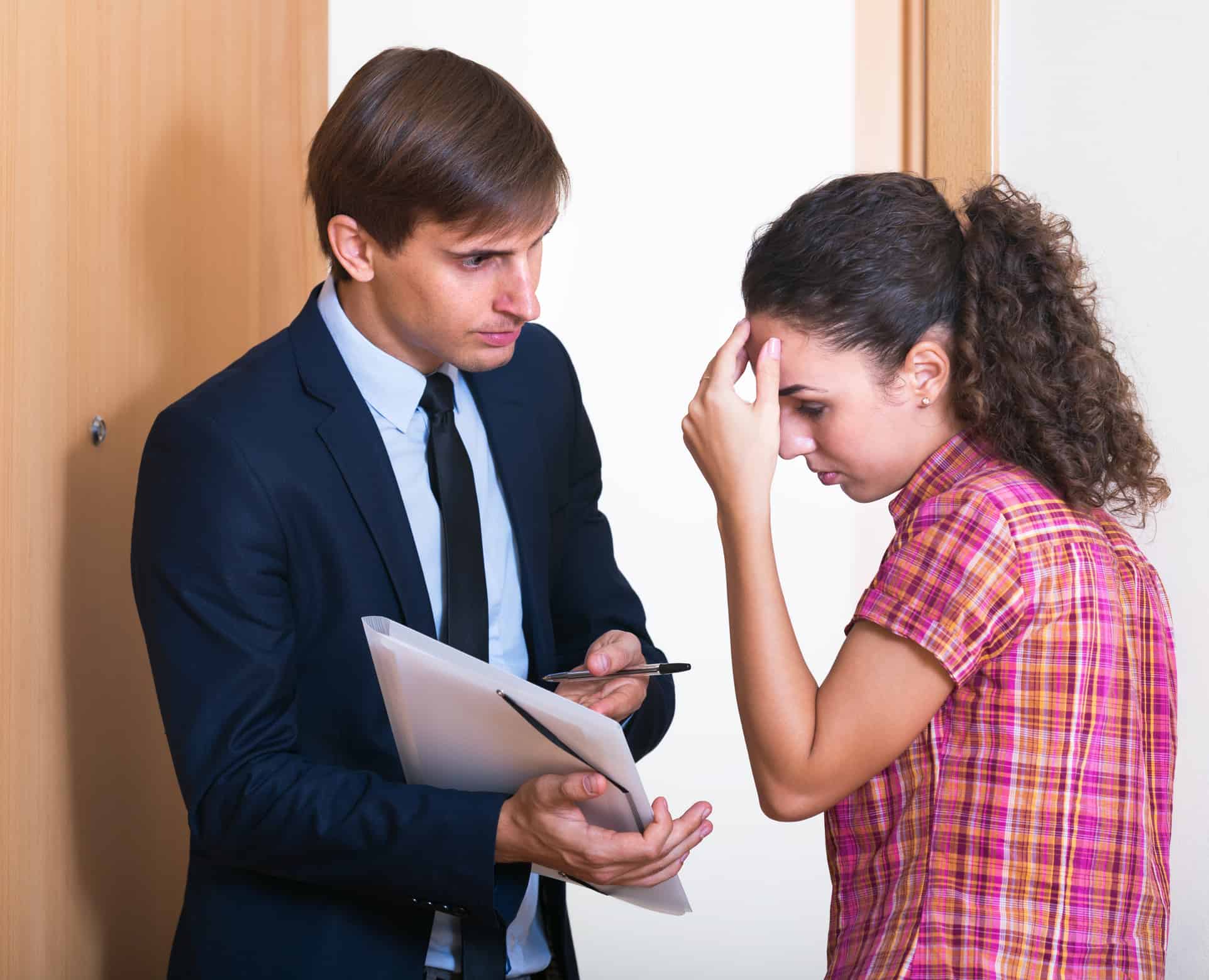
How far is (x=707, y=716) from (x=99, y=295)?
1499 millimetres

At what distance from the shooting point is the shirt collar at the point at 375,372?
4.37ft

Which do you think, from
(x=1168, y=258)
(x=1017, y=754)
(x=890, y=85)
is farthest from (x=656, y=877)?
(x=890, y=85)

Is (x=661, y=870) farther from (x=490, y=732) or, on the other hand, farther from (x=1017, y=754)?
(x=1017, y=754)

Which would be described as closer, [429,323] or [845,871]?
[845,871]

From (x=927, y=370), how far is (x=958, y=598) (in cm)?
25

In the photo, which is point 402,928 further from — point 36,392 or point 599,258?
point 599,258

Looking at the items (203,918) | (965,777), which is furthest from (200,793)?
(965,777)

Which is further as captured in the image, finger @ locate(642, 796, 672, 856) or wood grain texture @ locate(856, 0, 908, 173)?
wood grain texture @ locate(856, 0, 908, 173)

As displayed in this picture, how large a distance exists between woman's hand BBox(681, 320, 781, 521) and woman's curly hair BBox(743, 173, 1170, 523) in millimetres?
64

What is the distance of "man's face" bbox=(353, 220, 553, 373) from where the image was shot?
126cm

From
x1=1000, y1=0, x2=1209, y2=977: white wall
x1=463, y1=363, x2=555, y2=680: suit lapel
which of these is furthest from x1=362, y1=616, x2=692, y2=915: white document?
x1=1000, y1=0, x2=1209, y2=977: white wall

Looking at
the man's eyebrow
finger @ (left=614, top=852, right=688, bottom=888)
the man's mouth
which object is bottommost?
finger @ (left=614, top=852, right=688, bottom=888)

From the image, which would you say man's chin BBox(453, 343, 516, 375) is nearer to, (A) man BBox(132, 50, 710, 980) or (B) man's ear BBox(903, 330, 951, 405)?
(A) man BBox(132, 50, 710, 980)

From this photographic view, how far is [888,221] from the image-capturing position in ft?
3.71
